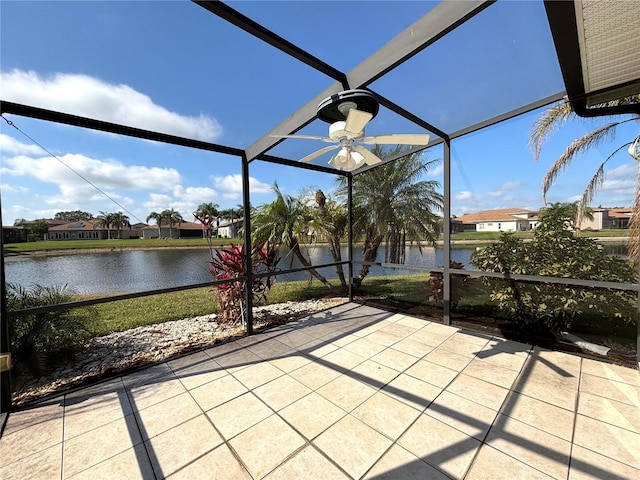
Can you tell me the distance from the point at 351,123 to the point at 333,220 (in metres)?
4.42

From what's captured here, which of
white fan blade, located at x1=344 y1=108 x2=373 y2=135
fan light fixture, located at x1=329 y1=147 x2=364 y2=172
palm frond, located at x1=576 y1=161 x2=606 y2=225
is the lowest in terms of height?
palm frond, located at x1=576 y1=161 x2=606 y2=225

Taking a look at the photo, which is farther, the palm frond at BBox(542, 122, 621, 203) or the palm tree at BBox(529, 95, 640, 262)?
the palm frond at BBox(542, 122, 621, 203)

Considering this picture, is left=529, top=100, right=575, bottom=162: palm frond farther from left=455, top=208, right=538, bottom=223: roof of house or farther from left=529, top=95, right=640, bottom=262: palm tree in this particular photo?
left=455, top=208, right=538, bottom=223: roof of house

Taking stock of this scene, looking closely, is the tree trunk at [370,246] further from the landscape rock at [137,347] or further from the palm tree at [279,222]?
the landscape rock at [137,347]

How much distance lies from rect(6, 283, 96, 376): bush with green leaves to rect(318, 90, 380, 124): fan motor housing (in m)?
3.25

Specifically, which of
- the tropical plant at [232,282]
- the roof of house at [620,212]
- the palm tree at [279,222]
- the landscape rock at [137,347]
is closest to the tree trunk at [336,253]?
the palm tree at [279,222]

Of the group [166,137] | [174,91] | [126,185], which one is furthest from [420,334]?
[126,185]

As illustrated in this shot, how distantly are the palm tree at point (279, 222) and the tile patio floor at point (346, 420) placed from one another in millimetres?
3056

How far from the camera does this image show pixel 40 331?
105 inches

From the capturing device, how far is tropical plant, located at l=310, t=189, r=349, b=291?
20.1ft

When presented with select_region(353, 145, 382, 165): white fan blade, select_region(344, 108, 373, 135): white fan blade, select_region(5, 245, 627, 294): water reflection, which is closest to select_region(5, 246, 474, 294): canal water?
select_region(5, 245, 627, 294): water reflection

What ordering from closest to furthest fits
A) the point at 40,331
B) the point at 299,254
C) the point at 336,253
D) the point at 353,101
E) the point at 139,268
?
1. the point at 353,101
2. the point at 40,331
3. the point at 299,254
4. the point at 336,253
5. the point at 139,268

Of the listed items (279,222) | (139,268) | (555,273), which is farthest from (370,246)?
(139,268)

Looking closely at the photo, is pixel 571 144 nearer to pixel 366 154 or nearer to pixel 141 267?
pixel 366 154
